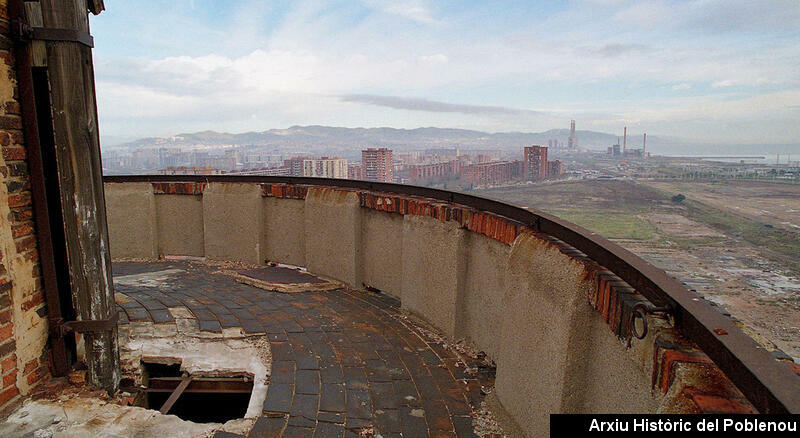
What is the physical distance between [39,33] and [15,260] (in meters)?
1.48

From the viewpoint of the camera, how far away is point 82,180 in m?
3.00

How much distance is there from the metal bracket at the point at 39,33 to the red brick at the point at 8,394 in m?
2.25

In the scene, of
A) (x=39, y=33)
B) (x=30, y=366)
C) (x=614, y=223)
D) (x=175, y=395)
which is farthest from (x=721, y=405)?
(x=614, y=223)

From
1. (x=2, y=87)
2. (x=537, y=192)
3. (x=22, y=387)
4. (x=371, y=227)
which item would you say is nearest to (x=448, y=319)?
(x=371, y=227)

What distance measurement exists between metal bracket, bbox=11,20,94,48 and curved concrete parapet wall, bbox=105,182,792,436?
3.08 meters

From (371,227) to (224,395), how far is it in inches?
103

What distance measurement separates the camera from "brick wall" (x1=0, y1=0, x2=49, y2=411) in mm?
2783

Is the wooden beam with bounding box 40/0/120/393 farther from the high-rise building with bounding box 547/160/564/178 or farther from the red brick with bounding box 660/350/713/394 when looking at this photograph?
the high-rise building with bounding box 547/160/564/178

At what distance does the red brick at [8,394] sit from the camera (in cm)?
278

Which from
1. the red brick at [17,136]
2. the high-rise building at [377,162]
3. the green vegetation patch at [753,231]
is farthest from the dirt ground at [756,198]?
the red brick at [17,136]

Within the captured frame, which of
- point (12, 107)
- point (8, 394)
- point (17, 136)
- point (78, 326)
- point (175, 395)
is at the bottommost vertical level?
point (175, 395)

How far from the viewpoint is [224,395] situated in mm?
3566

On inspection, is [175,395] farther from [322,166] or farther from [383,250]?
[322,166]

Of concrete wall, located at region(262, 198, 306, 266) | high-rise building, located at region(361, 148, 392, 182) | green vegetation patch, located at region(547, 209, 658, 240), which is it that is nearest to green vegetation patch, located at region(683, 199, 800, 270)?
green vegetation patch, located at region(547, 209, 658, 240)
